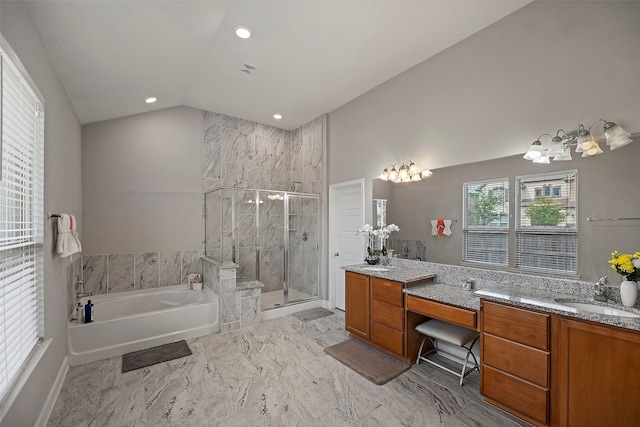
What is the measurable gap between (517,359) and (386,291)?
124cm

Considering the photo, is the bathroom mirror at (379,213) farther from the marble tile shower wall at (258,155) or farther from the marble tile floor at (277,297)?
the marble tile floor at (277,297)

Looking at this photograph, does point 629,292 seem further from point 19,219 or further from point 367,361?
point 19,219

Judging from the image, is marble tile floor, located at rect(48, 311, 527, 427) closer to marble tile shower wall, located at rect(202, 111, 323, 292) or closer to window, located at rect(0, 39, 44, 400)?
window, located at rect(0, 39, 44, 400)

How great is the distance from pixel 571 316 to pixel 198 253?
4.55 metres

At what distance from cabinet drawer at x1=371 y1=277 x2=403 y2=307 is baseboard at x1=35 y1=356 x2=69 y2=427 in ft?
9.39

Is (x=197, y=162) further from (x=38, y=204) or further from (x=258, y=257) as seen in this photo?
(x=38, y=204)

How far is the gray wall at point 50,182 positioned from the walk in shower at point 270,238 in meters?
1.88

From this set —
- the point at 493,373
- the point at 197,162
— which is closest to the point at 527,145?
the point at 493,373

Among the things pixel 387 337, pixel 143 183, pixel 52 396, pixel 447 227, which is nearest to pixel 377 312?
pixel 387 337

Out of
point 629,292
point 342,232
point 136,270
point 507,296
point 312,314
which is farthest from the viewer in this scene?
point 342,232

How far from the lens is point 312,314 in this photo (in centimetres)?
446

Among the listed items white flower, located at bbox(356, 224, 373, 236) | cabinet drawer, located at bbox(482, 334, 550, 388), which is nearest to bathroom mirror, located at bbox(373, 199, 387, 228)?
white flower, located at bbox(356, 224, 373, 236)

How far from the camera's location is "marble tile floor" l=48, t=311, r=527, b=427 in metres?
2.13

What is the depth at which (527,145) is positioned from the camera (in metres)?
2.46
